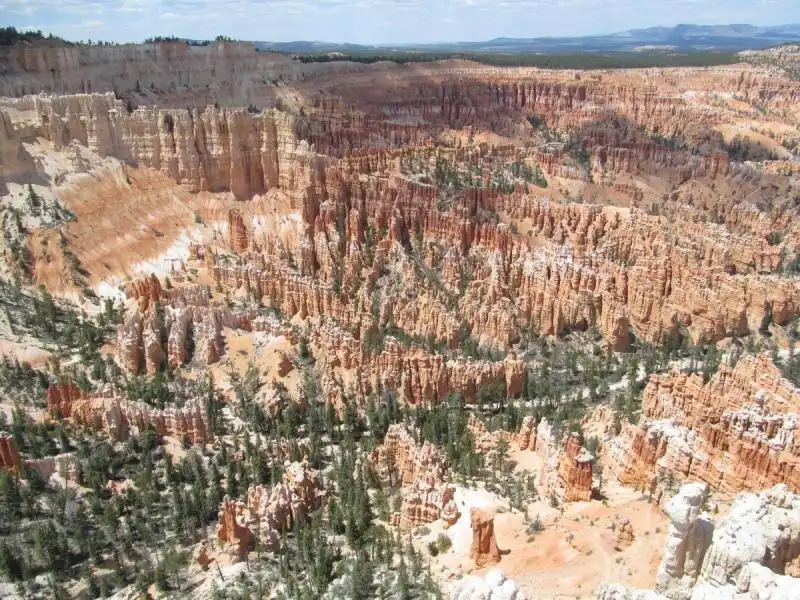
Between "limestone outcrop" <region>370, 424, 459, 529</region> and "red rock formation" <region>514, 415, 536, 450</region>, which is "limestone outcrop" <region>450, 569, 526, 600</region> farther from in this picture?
"red rock formation" <region>514, 415, 536, 450</region>

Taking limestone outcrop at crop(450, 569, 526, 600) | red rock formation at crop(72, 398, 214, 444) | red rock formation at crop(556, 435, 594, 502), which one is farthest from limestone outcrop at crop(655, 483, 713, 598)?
red rock formation at crop(72, 398, 214, 444)

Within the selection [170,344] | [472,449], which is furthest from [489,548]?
[170,344]

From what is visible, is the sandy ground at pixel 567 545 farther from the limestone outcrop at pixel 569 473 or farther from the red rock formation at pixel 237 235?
the red rock formation at pixel 237 235

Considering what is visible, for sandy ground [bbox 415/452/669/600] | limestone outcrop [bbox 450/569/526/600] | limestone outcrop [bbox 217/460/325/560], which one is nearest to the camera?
limestone outcrop [bbox 450/569/526/600]

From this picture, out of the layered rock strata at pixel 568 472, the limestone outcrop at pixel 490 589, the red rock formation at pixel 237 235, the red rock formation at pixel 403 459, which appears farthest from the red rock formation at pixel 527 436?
the red rock formation at pixel 237 235

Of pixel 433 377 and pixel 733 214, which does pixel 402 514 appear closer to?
pixel 433 377

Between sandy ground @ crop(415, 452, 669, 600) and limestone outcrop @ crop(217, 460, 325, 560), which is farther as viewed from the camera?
limestone outcrop @ crop(217, 460, 325, 560)
